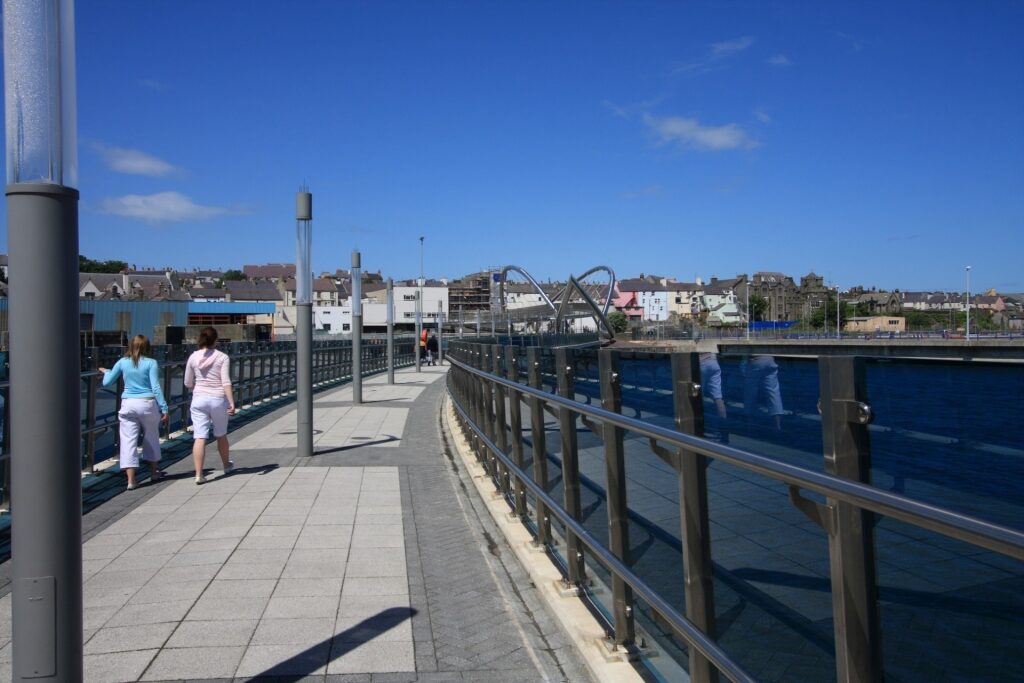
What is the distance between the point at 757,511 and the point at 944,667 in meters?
0.85

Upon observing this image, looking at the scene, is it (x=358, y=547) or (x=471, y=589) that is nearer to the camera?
(x=471, y=589)

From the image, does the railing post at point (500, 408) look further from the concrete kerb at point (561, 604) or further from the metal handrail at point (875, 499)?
the metal handrail at point (875, 499)

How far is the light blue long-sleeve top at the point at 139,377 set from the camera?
869 cm

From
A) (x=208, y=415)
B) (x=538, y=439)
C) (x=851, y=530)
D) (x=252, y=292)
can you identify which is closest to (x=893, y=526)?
(x=851, y=530)

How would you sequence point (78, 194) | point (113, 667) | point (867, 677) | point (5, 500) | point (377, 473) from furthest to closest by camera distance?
point (377, 473) < point (5, 500) < point (113, 667) < point (78, 194) < point (867, 677)

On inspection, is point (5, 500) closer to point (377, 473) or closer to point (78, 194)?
point (377, 473)

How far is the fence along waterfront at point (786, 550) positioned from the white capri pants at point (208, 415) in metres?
5.30

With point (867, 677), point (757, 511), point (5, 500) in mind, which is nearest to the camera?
point (867, 677)

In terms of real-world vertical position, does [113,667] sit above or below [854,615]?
below

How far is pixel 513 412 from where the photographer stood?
6.34 metres

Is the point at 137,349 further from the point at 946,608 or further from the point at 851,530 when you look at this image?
the point at 946,608

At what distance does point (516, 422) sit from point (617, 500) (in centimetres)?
246

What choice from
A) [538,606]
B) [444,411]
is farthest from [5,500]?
[444,411]

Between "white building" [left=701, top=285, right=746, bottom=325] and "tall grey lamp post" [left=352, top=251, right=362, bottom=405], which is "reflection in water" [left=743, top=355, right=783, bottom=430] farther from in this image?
"white building" [left=701, top=285, right=746, bottom=325]
